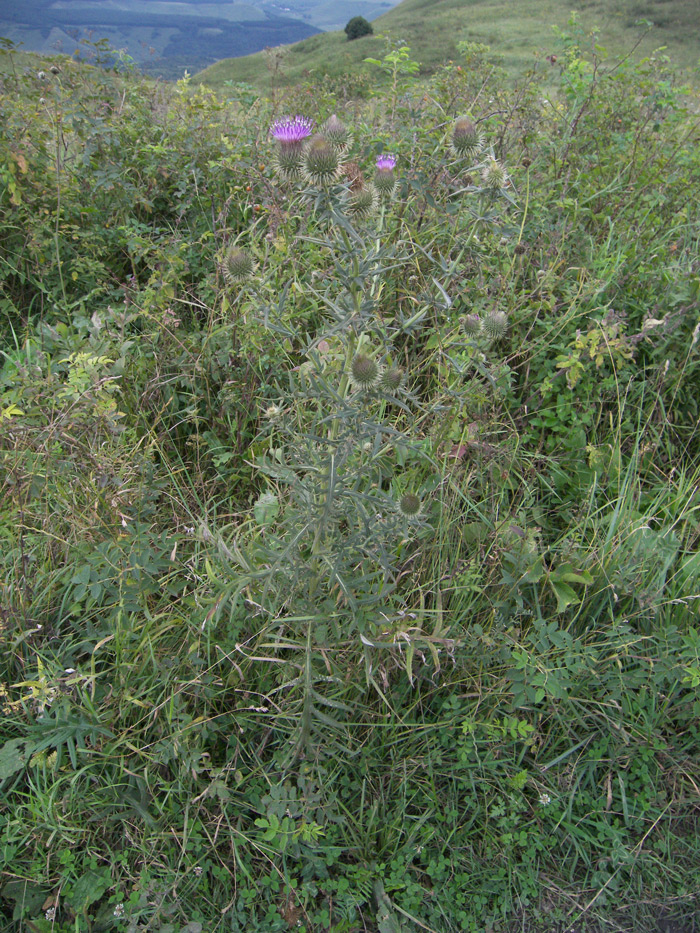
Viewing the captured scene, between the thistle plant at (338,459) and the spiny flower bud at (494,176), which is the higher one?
the spiny flower bud at (494,176)

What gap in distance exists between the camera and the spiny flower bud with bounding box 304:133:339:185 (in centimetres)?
167

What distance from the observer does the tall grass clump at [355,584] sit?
1900mm

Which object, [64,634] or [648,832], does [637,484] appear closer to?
[648,832]

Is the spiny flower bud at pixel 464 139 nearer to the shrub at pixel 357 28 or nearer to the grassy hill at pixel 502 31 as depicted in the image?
the grassy hill at pixel 502 31

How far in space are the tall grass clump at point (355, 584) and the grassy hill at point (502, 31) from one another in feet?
44.5

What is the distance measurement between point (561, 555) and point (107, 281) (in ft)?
9.86

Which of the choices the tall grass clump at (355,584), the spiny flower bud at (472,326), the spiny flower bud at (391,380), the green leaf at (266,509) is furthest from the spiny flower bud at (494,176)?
the green leaf at (266,509)

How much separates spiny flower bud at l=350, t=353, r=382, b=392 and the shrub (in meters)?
28.8

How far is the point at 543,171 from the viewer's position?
3.94m

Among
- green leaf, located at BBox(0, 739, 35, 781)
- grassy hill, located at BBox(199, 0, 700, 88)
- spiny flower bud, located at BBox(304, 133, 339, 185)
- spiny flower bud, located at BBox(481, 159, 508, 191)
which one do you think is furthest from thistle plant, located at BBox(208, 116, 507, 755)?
grassy hill, located at BBox(199, 0, 700, 88)

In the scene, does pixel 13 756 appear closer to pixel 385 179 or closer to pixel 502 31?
pixel 385 179

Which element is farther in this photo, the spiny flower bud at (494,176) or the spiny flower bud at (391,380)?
the spiny flower bud at (494,176)

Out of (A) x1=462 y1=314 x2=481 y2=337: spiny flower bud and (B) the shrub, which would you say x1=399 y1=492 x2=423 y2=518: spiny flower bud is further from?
(B) the shrub

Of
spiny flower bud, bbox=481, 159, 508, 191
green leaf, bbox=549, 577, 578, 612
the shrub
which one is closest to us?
spiny flower bud, bbox=481, 159, 508, 191
